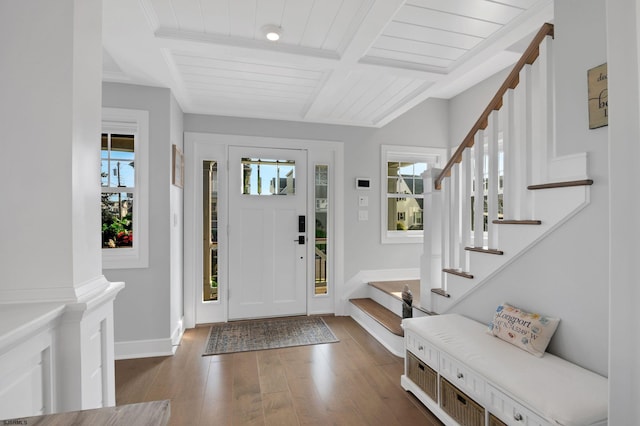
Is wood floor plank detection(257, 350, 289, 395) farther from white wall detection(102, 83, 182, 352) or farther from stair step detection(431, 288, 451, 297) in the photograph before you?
stair step detection(431, 288, 451, 297)

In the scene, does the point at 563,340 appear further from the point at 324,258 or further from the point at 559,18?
the point at 324,258

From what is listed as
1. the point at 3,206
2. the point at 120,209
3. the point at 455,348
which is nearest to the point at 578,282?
the point at 455,348

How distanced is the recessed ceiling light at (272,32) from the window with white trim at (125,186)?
146 centimetres

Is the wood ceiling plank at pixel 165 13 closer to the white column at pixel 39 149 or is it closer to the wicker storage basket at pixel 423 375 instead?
the white column at pixel 39 149

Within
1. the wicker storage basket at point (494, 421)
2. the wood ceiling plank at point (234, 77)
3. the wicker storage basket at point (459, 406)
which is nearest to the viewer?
the wicker storage basket at point (494, 421)

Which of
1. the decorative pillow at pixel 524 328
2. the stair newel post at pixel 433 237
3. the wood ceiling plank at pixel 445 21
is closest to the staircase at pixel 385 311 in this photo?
the stair newel post at pixel 433 237

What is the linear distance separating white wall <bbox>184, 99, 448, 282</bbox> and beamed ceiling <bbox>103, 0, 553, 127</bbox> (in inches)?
27.7

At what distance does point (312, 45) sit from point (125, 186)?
6.65ft

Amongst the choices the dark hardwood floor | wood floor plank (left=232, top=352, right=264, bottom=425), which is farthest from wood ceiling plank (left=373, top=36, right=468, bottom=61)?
wood floor plank (left=232, top=352, right=264, bottom=425)

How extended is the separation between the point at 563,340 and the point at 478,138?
1363 millimetres

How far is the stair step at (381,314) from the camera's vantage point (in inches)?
117

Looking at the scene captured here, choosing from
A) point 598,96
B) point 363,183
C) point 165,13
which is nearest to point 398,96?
point 363,183

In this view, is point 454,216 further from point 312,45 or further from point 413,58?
point 312,45

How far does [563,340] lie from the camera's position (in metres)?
1.71
